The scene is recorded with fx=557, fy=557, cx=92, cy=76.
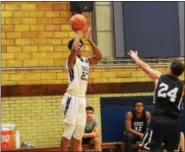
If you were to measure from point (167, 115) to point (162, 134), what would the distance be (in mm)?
250

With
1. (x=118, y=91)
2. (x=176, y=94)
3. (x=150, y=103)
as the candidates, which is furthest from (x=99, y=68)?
(x=176, y=94)

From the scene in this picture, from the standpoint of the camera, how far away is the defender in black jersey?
694cm

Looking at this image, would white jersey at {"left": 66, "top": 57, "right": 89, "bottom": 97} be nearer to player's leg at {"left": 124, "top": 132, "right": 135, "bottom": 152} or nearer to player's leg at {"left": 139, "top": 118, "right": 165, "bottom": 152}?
player's leg at {"left": 139, "top": 118, "right": 165, "bottom": 152}

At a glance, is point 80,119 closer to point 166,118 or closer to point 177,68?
point 166,118

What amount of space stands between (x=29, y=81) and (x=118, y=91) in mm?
1794

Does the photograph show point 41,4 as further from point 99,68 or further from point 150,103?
point 150,103

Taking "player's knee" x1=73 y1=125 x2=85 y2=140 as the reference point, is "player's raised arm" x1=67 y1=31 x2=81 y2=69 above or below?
above

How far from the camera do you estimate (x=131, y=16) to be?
11180 mm

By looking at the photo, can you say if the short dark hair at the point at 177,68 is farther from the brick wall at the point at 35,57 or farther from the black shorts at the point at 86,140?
the brick wall at the point at 35,57

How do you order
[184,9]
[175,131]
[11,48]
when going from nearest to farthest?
[175,131] → [11,48] → [184,9]

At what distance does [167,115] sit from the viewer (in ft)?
22.9

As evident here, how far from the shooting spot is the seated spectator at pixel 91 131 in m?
9.65

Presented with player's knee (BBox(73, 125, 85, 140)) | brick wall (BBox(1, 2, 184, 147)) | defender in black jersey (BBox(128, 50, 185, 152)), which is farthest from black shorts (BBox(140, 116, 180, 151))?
brick wall (BBox(1, 2, 184, 147))

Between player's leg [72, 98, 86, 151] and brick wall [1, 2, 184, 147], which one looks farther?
brick wall [1, 2, 184, 147]
